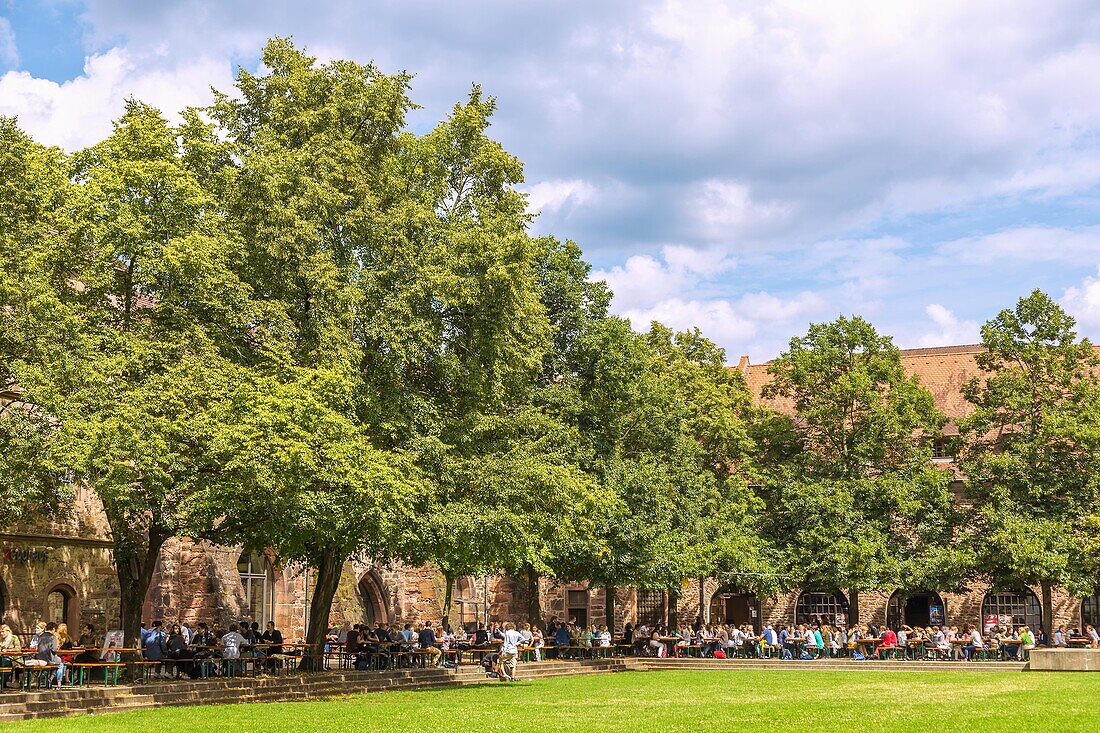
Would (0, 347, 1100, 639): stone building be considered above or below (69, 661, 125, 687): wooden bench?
above

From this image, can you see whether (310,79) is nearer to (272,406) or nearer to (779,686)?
(272,406)

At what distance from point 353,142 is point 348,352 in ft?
15.8

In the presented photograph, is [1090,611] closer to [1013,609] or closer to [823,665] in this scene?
[1013,609]

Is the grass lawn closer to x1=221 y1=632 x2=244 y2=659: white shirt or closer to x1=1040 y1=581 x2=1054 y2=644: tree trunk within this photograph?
x1=221 y1=632 x2=244 y2=659: white shirt

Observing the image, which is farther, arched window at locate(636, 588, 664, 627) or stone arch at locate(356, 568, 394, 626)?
arched window at locate(636, 588, 664, 627)

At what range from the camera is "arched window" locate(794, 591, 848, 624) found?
44125mm

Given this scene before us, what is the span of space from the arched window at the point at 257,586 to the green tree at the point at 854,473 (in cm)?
1545

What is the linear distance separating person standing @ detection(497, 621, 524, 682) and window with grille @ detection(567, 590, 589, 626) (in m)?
20.0

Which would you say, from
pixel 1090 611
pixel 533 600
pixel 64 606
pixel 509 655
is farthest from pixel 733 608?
pixel 64 606

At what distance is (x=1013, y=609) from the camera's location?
42.6 metres

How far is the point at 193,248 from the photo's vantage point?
2041 centimetres

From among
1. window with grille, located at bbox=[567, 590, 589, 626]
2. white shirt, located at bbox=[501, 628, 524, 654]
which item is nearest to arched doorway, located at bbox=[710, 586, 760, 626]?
window with grille, located at bbox=[567, 590, 589, 626]

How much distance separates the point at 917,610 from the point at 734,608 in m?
6.38

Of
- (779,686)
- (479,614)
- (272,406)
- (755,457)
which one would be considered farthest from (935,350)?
(272,406)
